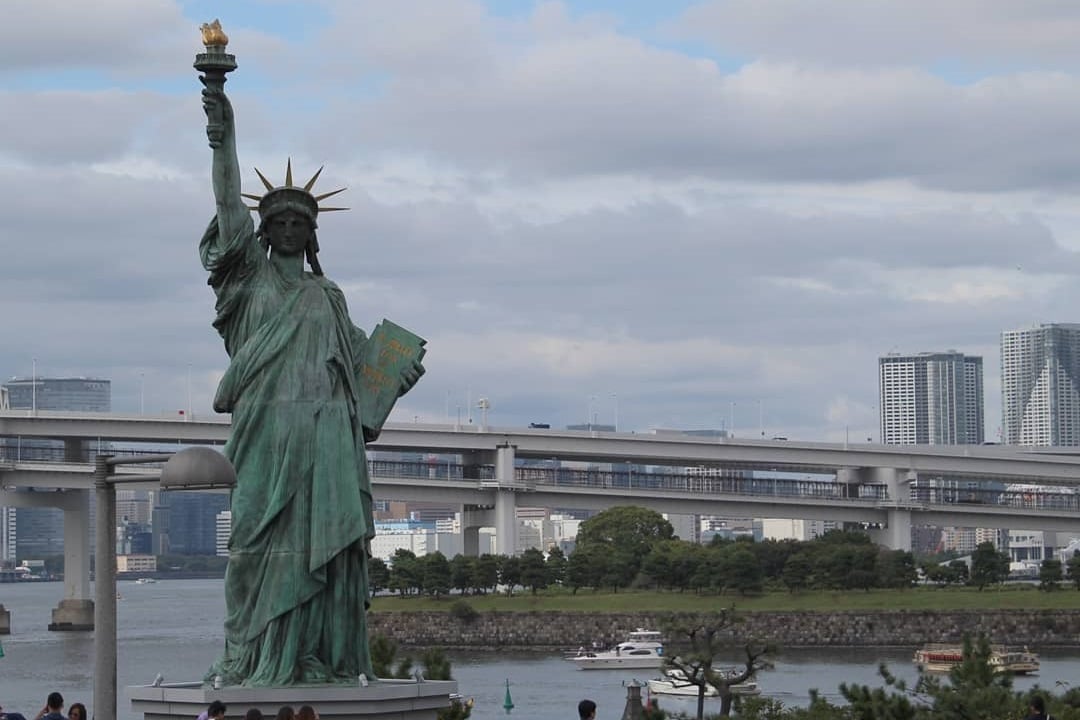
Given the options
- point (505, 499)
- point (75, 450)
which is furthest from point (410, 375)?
point (75, 450)

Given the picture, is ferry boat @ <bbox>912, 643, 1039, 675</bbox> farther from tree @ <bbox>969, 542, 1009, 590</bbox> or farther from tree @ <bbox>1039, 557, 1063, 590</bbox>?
tree @ <bbox>969, 542, 1009, 590</bbox>

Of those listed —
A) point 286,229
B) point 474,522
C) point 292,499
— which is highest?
point 286,229

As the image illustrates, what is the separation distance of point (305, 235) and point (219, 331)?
3.71ft

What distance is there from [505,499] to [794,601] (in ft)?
50.3

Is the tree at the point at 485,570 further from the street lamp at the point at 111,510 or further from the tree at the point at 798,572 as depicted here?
the street lamp at the point at 111,510

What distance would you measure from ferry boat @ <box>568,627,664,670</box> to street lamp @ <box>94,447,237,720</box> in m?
56.0

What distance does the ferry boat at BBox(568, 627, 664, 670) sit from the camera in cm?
7350

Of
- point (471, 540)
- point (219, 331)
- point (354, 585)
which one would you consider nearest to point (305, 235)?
point (219, 331)

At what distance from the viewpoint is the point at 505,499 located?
9706 centimetres

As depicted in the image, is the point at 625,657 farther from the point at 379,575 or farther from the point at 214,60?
the point at 214,60

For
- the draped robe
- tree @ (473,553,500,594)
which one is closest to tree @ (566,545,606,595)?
tree @ (473,553,500,594)

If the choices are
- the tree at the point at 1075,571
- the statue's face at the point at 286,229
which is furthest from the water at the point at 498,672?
the statue's face at the point at 286,229

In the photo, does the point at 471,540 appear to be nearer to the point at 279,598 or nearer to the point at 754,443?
the point at 754,443

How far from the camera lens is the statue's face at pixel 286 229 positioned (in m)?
18.6
